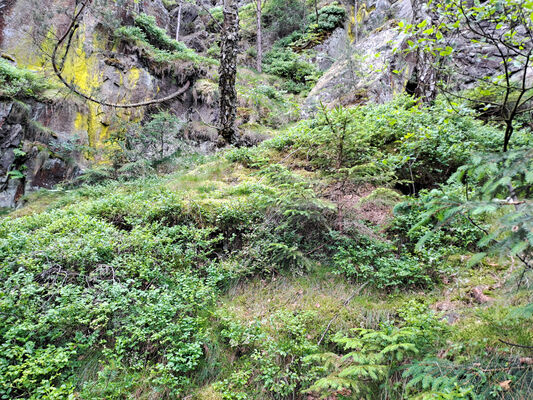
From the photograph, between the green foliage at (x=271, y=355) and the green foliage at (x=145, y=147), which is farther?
the green foliage at (x=145, y=147)

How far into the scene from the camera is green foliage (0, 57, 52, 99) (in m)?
9.83

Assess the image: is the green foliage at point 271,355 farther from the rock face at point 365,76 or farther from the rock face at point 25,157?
the rock face at point 25,157

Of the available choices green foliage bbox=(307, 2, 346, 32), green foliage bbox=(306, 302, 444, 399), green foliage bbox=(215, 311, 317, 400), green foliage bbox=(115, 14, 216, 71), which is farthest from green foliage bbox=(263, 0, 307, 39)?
green foliage bbox=(306, 302, 444, 399)

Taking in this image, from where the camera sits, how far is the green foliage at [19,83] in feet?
32.2

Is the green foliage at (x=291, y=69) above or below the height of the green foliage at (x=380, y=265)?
above

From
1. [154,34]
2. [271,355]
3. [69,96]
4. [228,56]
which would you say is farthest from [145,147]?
[154,34]

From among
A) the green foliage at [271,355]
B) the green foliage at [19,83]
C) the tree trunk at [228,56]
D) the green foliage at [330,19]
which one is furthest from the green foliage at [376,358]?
the green foliage at [330,19]

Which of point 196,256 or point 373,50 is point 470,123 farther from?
point 373,50

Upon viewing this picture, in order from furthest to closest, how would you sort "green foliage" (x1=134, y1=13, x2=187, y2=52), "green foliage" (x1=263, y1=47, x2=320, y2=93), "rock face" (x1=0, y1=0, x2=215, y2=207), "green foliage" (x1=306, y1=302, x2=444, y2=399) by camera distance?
"green foliage" (x1=263, y1=47, x2=320, y2=93) < "green foliage" (x1=134, y1=13, x2=187, y2=52) < "rock face" (x1=0, y1=0, x2=215, y2=207) < "green foliage" (x1=306, y1=302, x2=444, y2=399)

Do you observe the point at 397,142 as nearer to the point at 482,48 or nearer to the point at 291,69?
the point at 482,48

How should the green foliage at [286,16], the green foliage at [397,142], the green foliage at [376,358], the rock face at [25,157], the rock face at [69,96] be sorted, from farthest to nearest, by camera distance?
the green foliage at [286,16]
the rock face at [69,96]
the rock face at [25,157]
the green foliage at [397,142]
the green foliage at [376,358]

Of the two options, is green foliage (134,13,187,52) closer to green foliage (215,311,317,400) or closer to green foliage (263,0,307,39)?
green foliage (263,0,307,39)

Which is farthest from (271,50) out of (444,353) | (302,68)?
(444,353)

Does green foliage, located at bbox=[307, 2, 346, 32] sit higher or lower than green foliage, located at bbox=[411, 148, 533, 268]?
higher
